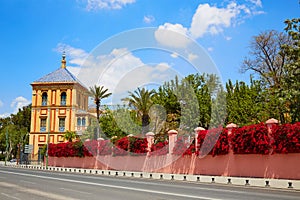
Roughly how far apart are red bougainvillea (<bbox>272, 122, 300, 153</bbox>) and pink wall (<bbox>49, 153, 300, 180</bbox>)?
394 millimetres

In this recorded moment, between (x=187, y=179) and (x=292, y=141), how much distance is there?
889 centimetres

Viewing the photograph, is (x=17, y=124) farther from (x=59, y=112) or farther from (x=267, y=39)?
(x=267, y=39)

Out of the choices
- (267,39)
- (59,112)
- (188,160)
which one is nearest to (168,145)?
(188,160)

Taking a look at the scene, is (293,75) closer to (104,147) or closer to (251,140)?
(251,140)

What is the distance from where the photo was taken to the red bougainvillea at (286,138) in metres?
21.9

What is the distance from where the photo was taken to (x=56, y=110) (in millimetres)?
64500

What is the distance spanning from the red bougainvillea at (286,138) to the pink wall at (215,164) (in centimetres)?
39

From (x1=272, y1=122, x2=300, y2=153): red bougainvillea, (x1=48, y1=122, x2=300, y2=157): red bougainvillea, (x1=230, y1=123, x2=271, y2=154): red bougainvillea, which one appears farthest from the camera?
(x1=230, y1=123, x2=271, y2=154): red bougainvillea

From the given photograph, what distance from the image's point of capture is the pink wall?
2253cm

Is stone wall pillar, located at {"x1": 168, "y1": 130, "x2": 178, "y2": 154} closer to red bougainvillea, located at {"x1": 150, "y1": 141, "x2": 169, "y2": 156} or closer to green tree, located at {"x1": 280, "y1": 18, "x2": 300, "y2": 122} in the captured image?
red bougainvillea, located at {"x1": 150, "y1": 141, "x2": 169, "y2": 156}

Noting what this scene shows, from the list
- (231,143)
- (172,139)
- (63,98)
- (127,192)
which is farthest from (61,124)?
(127,192)

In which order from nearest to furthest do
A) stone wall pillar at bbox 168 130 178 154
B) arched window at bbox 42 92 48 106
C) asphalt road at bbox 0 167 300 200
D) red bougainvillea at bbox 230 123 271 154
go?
asphalt road at bbox 0 167 300 200
red bougainvillea at bbox 230 123 271 154
stone wall pillar at bbox 168 130 178 154
arched window at bbox 42 92 48 106

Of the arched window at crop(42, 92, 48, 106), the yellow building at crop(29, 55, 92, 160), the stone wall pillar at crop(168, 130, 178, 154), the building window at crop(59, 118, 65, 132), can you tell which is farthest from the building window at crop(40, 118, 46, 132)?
the stone wall pillar at crop(168, 130, 178, 154)

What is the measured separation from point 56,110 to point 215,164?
42229 millimetres
